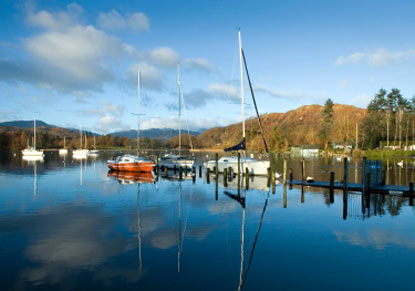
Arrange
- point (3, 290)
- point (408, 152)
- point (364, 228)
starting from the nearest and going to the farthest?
point (3, 290)
point (364, 228)
point (408, 152)

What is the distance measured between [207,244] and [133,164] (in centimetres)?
3363

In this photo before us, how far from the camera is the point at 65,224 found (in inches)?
691

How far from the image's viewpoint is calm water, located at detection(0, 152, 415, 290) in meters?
10.3

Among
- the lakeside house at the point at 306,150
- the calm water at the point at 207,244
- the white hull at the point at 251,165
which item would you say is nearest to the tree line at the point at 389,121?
the lakeside house at the point at 306,150

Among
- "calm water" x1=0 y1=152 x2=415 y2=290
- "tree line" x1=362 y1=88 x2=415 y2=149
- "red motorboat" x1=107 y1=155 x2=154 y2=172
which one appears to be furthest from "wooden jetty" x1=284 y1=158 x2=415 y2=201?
"tree line" x1=362 y1=88 x2=415 y2=149

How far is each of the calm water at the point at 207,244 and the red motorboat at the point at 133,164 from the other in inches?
772

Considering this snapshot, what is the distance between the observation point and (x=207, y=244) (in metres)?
13.9

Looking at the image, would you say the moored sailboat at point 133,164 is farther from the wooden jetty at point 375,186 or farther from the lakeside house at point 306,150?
the lakeside house at point 306,150

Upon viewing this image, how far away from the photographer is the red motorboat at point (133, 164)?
146 ft

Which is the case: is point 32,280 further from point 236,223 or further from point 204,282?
point 236,223

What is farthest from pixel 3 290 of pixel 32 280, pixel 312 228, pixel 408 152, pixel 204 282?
pixel 408 152

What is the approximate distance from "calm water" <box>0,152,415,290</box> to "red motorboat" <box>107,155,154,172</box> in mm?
19602

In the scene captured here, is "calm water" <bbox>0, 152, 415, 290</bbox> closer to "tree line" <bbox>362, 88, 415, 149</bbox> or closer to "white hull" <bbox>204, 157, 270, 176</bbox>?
A: "white hull" <bbox>204, 157, 270, 176</bbox>

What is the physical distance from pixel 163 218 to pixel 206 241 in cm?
513
